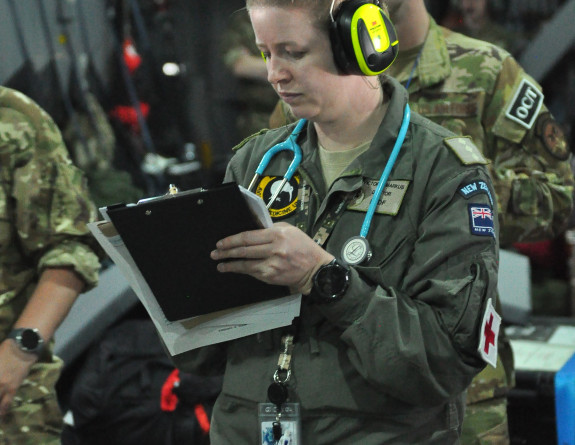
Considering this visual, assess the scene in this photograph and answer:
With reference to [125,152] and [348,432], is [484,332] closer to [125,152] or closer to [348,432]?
[348,432]

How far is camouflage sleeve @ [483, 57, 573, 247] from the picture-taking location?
2.67 m

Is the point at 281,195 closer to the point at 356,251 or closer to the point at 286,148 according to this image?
the point at 286,148

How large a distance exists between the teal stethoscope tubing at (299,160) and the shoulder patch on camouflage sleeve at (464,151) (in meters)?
0.09

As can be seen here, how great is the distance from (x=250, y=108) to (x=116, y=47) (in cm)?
83

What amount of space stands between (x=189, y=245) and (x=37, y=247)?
0.89 metres

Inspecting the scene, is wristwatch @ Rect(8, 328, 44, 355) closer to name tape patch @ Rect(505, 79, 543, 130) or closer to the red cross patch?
the red cross patch

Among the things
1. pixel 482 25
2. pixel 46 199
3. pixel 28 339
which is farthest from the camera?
pixel 482 25

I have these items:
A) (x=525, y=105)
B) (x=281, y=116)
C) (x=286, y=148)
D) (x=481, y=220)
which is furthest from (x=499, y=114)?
(x=481, y=220)

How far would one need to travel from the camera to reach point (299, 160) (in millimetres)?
1829

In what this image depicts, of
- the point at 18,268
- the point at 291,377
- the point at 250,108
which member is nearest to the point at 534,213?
the point at 291,377

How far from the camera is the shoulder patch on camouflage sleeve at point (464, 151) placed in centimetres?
168

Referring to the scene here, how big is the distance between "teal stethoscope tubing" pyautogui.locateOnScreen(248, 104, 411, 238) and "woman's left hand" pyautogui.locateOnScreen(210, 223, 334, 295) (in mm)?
Answer: 137

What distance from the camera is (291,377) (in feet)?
5.53

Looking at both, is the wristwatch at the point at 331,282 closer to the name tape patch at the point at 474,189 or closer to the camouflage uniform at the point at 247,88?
the name tape patch at the point at 474,189
